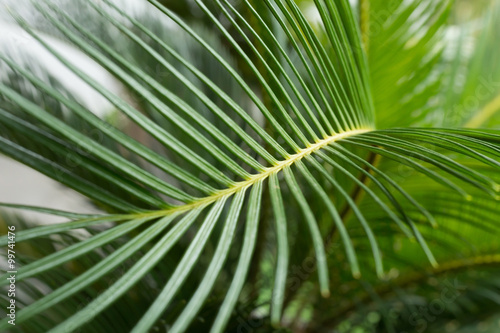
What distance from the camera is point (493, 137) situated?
382 millimetres

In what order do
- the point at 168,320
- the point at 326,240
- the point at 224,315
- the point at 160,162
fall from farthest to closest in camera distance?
the point at 326,240
the point at 168,320
the point at 160,162
the point at 224,315

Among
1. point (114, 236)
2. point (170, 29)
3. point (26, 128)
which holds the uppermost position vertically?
point (170, 29)

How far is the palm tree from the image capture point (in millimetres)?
368

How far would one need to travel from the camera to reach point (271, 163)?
1.35 feet

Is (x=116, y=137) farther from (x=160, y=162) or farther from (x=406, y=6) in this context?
(x=406, y=6)

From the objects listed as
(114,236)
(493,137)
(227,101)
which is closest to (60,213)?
(114,236)

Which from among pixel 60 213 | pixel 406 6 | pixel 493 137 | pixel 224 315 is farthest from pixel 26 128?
pixel 406 6

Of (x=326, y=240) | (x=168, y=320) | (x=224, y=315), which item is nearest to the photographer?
(x=224, y=315)

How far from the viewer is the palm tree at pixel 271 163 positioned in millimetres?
368

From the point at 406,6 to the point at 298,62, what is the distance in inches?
6.9

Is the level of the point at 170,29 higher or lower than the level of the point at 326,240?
higher

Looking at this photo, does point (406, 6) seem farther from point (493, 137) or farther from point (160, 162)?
point (160, 162)

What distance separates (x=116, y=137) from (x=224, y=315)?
0.16m

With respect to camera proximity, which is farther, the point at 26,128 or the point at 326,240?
the point at 326,240
